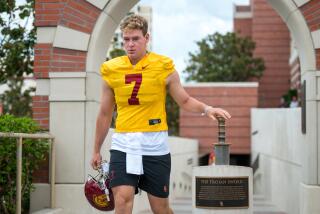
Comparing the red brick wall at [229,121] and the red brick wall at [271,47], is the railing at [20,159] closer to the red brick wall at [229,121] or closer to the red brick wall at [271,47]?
the red brick wall at [229,121]

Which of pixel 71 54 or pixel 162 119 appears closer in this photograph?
pixel 162 119

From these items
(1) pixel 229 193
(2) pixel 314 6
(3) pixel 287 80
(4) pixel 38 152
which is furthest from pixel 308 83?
(3) pixel 287 80

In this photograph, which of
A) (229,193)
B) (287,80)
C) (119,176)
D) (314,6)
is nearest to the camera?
(119,176)

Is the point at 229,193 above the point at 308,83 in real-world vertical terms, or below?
below

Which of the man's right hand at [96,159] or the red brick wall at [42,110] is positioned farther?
the red brick wall at [42,110]

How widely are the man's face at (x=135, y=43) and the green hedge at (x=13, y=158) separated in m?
2.94

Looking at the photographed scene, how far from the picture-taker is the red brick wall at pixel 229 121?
33.8 meters

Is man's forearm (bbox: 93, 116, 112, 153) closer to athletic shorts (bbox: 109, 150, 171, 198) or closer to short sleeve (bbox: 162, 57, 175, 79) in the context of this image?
athletic shorts (bbox: 109, 150, 171, 198)

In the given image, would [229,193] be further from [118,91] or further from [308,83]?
[308,83]

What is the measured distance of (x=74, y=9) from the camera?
9508 mm

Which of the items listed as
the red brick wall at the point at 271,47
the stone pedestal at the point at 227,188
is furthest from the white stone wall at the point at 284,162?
the red brick wall at the point at 271,47

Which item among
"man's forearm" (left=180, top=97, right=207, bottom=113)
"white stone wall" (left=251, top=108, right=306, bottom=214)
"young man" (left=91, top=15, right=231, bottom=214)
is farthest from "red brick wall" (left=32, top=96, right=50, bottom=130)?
"man's forearm" (left=180, top=97, right=207, bottom=113)

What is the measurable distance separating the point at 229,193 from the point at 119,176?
1829mm

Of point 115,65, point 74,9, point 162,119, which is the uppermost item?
point 74,9
